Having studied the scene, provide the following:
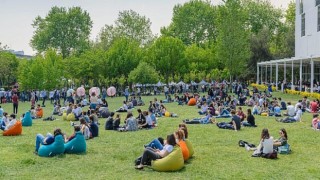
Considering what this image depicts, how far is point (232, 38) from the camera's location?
56.1m

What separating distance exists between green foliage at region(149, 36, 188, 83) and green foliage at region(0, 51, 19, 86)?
19623 mm

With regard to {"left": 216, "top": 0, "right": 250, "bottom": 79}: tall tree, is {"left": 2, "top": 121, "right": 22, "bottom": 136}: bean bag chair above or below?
below

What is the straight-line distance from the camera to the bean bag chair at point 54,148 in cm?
1362

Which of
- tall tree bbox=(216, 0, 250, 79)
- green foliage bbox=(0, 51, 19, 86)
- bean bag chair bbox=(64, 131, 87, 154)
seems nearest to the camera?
bean bag chair bbox=(64, 131, 87, 154)

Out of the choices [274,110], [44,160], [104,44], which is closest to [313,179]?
[44,160]

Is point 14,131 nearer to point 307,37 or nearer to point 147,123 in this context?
point 147,123

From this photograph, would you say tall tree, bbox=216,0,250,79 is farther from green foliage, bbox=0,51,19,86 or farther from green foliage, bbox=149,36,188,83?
green foliage, bbox=0,51,19,86

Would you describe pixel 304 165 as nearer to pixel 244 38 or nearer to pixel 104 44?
pixel 244 38

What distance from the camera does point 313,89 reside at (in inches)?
1570

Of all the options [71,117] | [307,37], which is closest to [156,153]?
[71,117]

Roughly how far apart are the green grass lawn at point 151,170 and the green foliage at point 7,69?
143ft

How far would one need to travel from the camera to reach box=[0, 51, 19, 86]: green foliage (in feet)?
196

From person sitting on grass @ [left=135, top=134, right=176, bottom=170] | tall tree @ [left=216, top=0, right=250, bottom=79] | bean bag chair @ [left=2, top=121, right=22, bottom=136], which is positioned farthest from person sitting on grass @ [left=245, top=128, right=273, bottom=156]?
tall tree @ [left=216, top=0, right=250, bottom=79]

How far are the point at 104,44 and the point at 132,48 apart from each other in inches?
821
